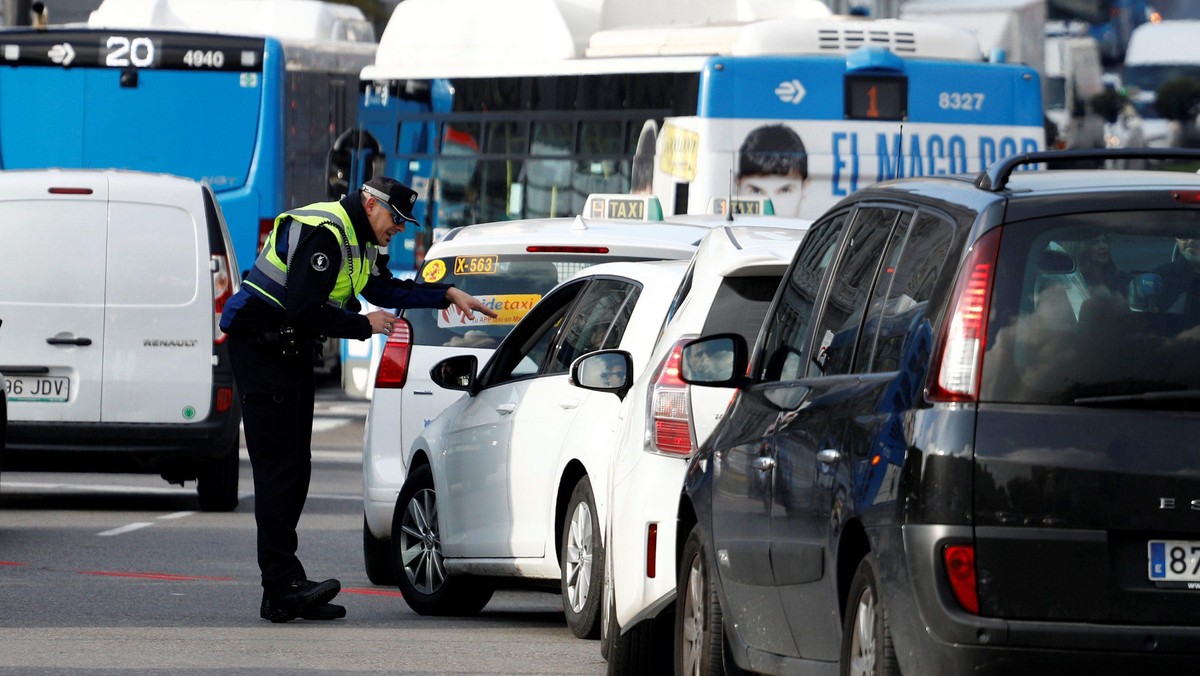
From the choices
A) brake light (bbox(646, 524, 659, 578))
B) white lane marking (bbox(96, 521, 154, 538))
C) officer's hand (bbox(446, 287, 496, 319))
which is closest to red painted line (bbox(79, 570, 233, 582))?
white lane marking (bbox(96, 521, 154, 538))

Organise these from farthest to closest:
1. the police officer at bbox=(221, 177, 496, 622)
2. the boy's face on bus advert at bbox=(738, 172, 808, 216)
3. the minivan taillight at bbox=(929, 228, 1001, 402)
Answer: the boy's face on bus advert at bbox=(738, 172, 808, 216) → the police officer at bbox=(221, 177, 496, 622) → the minivan taillight at bbox=(929, 228, 1001, 402)

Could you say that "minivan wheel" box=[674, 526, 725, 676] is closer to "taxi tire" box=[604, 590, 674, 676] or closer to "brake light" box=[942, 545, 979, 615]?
"taxi tire" box=[604, 590, 674, 676]

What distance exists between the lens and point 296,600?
952 cm

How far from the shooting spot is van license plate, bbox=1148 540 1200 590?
4754 mm

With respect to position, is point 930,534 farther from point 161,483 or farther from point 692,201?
point 692,201

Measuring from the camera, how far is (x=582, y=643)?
9.02 m

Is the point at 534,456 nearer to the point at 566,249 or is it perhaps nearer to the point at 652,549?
the point at 566,249

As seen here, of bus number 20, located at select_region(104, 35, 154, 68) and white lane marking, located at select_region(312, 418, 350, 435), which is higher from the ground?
Answer: bus number 20, located at select_region(104, 35, 154, 68)

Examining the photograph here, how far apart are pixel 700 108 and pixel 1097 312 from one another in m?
14.8

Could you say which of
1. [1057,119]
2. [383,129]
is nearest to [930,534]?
→ [383,129]

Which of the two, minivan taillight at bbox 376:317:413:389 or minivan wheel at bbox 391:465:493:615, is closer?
minivan wheel at bbox 391:465:493:615

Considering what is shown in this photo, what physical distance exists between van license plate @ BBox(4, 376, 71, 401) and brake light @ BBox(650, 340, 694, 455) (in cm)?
752

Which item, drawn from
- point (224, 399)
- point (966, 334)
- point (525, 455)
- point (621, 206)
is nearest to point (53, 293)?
point (224, 399)

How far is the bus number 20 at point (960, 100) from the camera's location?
798 inches
